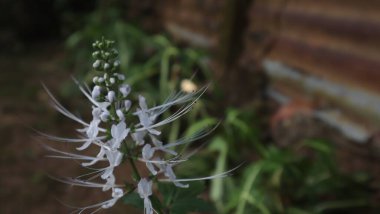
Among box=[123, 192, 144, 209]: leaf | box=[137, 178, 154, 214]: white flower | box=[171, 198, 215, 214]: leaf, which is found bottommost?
box=[171, 198, 215, 214]: leaf

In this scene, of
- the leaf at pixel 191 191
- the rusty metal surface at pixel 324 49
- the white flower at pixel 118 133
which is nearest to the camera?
the white flower at pixel 118 133

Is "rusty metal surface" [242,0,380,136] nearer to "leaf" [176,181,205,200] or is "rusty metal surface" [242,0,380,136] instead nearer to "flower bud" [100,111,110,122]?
"leaf" [176,181,205,200]

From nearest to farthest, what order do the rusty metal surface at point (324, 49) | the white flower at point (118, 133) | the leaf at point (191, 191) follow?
the white flower at point (118, 133), the leaf at point (191, 191), the rusty metal surface at point (324, 49)

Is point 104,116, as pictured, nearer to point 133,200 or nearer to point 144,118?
point 144,118

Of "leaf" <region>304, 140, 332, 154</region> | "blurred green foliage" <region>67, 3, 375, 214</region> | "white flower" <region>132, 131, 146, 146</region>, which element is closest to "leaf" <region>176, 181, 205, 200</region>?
"white flower" <region>132, 131, 146, 146</region>

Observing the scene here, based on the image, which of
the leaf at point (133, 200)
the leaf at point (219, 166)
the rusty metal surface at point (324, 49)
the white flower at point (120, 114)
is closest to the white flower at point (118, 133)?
the white flower at point (120, 114)

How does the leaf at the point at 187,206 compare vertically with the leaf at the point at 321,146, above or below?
above

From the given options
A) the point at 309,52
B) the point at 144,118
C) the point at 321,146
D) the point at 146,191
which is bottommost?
the point at 321,146

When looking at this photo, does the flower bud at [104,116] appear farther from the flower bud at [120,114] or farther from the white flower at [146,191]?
the white flower at [146,191]

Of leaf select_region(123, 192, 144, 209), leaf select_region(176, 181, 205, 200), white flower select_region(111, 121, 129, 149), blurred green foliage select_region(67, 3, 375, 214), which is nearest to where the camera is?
white flower select_region(111, 121, 129, 149)

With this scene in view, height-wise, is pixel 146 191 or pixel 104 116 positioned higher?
pixel 104 116

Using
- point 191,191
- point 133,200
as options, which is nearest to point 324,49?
point 191,191

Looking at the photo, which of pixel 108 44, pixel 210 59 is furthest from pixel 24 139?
Answer: pixel 108 44
